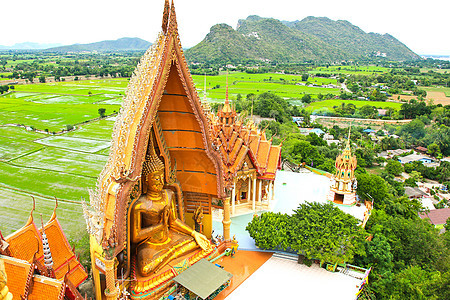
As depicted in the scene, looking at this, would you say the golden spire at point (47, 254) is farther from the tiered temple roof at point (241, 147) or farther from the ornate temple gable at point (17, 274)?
the tiered temple roof at point (241, 147)

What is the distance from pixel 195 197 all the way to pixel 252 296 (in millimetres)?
4531

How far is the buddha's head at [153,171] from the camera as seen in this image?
9.79 metres

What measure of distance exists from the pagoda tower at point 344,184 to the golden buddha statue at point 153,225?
1427 cm

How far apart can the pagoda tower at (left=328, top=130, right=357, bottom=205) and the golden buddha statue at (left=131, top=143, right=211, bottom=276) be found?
1427cm

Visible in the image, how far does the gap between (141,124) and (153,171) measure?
167 centimetres

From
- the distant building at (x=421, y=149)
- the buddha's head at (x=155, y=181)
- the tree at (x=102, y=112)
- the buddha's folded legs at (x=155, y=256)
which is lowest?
the distant building at (x=421, y=149)

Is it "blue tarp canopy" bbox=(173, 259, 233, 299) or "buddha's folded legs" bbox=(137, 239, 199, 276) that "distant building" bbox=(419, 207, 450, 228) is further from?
"buddha's folded legs" bbox=(137, 239, 199, 276)

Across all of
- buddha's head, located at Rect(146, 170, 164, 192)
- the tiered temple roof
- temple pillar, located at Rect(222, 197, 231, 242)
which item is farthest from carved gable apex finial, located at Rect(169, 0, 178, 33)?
the tiered temple roof

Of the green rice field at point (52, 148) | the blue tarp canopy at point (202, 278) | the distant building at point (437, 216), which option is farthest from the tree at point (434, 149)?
the blue tarp canopy at point (202, 278)

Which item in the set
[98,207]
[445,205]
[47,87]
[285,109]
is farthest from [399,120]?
[47,87]

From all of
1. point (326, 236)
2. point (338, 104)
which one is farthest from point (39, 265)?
point (338, 104)

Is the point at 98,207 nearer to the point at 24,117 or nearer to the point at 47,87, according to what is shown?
the point at 24,117

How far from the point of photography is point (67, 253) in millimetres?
9359

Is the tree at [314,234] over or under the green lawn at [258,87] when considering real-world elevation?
under
